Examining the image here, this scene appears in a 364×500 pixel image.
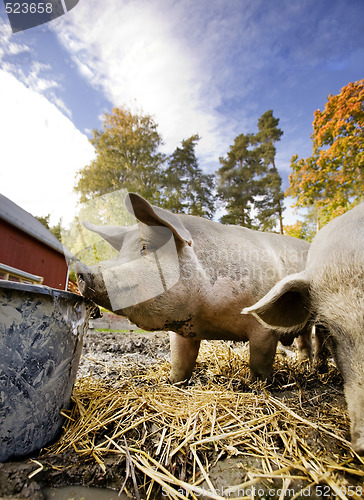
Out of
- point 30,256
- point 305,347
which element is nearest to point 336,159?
point 305,347

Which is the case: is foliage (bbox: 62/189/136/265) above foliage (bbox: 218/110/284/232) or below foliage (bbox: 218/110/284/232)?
below

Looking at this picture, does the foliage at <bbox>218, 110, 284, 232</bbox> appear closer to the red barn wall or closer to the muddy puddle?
the red barn wall

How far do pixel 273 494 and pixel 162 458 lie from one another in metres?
0.56

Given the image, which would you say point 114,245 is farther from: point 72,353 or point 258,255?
point 258,255

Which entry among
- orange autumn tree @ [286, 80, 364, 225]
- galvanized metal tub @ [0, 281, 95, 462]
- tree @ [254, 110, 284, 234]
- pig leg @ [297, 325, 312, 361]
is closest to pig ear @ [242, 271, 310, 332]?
galvanized metal tub @ [0, 281, 95, 462]

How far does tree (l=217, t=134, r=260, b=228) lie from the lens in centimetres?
1912

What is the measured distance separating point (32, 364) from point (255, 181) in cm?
2019

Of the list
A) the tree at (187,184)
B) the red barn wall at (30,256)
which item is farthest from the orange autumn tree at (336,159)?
the red barn wall at (30,256)

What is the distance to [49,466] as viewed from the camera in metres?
1.32

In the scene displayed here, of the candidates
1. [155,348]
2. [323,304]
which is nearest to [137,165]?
[155,348]

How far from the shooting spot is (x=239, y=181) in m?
20.4

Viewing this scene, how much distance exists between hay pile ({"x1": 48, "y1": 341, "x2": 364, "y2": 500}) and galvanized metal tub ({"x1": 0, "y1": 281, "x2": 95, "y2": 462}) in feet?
0.60

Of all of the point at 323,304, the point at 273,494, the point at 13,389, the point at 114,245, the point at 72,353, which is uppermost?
the point at 114,245

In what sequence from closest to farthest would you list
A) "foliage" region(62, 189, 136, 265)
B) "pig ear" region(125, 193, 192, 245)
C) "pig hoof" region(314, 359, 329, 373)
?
"pig ear" region(125, 193, 192, 245) → "foliage" region(62, 189, 136, 265) → "pig hoof" region(314, 359, 329, 373)
